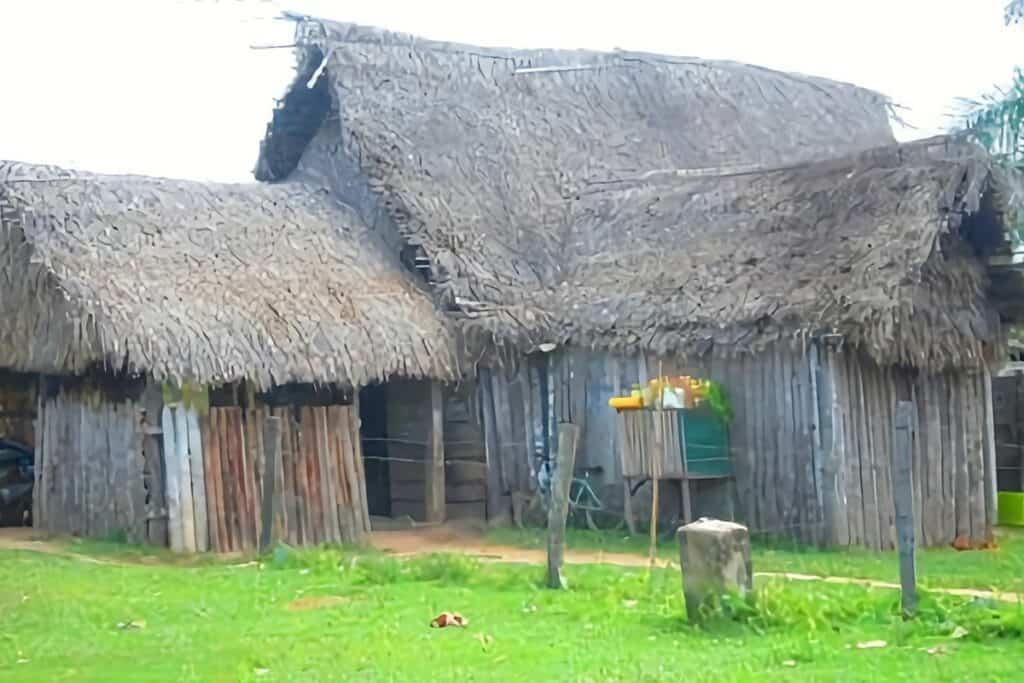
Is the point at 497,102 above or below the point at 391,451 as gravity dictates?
above

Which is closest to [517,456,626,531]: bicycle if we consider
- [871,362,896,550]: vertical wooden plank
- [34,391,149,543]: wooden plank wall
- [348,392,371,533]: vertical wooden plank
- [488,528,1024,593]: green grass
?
[488,528,1024,593]: green grass

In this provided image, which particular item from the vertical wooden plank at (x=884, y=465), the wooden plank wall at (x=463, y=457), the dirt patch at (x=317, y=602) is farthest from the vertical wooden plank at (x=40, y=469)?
the vertical wooden plank at (x=884, y=465)

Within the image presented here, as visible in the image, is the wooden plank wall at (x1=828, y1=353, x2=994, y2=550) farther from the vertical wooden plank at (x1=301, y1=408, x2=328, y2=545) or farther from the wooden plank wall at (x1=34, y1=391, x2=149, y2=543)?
the wooden plank wall at (x1=34, y1=391, x2=149, y2=543)

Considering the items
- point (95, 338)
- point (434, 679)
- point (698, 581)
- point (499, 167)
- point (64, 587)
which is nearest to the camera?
point (434, 679)

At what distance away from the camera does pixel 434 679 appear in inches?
322

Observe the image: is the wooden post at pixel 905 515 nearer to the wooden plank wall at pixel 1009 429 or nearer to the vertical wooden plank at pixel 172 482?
the vertical wooden plank at pixel 172 482

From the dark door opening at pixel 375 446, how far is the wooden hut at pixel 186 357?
1596mm

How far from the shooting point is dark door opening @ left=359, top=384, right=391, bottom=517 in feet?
64.3

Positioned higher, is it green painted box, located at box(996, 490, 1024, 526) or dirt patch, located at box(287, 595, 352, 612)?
dirt patch, located at box(287, 595, 352, 612)

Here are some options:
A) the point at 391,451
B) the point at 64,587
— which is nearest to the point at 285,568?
the point at 64,587

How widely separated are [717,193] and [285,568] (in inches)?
312

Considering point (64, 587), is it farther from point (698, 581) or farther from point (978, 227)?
point (978, 227)

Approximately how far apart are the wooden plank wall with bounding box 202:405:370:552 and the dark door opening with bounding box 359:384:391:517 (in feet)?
9.28

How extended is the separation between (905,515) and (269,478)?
21.8 feet
